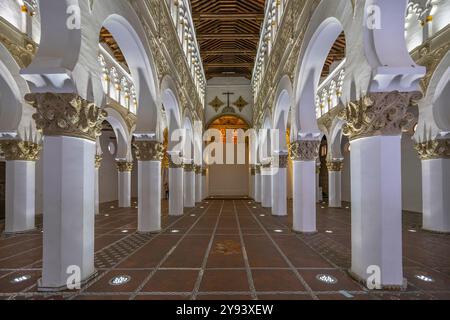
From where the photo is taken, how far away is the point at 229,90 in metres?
22.1

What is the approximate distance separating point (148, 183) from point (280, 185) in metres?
5.35

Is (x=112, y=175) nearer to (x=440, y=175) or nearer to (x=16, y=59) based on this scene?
(x=16, y=59)

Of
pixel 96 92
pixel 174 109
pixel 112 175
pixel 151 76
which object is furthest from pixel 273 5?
pixel 112 175

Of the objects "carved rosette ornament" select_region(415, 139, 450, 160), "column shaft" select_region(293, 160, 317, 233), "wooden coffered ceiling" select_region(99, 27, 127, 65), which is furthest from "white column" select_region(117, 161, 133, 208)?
"carved rosette ornament" select_region(415, 139, 450, 160)

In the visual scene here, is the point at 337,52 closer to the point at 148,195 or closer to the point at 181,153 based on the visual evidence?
the point at 181,153

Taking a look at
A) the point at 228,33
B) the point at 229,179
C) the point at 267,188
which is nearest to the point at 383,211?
the point at 267,188

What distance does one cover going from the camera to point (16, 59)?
284 inches

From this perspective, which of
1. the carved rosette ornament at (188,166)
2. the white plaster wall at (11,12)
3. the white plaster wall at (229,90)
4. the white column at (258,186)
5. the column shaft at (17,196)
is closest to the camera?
the white plaster wall at (11,12)

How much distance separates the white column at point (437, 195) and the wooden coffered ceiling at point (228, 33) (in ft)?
35.5

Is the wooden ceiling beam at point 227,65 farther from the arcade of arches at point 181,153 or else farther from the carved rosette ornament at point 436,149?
the carved rosette ornament at point 436,149

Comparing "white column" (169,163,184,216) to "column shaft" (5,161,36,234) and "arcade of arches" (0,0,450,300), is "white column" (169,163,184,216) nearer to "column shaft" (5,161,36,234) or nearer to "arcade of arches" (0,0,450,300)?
"arcade of arches" (0,0,450,300)

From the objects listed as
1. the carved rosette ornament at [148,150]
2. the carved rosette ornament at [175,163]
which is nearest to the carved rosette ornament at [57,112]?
the carved rosette ornament at [148,150]

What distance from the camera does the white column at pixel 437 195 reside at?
772 centimetres

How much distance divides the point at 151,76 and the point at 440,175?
8497mm
